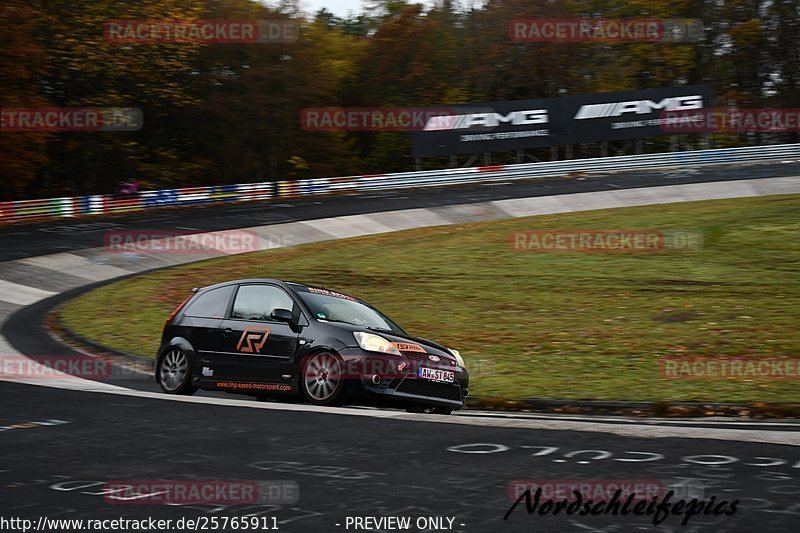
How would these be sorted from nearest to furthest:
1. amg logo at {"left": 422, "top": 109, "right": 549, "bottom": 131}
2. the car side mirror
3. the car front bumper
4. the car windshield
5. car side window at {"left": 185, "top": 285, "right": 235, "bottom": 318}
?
the car front bumper, the car side mirror, the car windshield, car side window at {"left": 185, "top": 285, "right": 235, "bottom": 318}, amg logo at {"left": 422, "top": 109, "right": 549, "bottom": 131}

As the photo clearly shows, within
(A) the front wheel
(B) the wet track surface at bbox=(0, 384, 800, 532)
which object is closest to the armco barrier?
(A) the front wheel

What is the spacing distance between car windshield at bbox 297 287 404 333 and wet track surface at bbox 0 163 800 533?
1.49 meters

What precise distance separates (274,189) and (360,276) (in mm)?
18713

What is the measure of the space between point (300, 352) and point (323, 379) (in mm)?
403

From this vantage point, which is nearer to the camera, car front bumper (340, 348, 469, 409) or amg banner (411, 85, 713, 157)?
car front bumper (340, 348, 469, 409)

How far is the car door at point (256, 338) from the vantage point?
9.86 metres

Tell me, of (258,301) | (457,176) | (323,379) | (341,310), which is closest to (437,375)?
(323,379)

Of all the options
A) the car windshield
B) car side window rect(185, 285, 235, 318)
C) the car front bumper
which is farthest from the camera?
car side window rect(185, 285, 235, 318)

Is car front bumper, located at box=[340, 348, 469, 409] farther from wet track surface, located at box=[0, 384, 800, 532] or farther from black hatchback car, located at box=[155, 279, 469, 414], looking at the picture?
wet track surface, located at box=[0, 384, 800, 532]

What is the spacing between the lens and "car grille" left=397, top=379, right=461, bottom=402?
9.46 metres

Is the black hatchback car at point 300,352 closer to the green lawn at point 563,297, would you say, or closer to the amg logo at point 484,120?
the green lawn at point 563,297

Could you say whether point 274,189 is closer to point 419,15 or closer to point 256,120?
point 256,120

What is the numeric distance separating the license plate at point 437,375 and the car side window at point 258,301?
164cm

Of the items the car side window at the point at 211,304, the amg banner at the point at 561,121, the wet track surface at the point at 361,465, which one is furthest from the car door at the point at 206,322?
the amg banner at the point at 561,121
